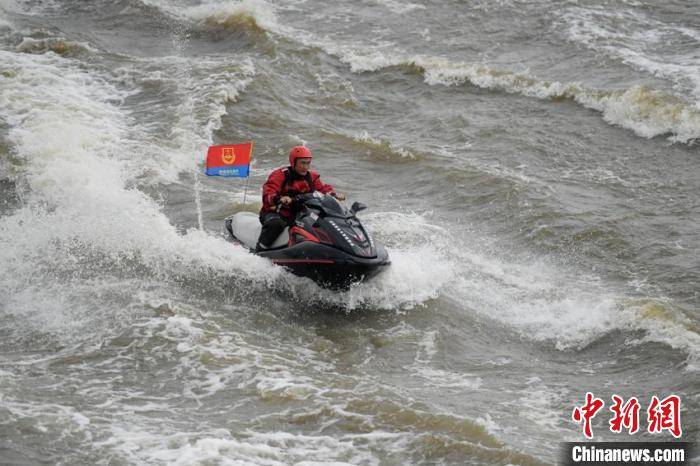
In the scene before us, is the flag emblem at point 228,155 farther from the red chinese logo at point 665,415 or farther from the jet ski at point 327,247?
the red chinese logo at point 665,415

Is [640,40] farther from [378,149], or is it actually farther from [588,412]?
[588,412]

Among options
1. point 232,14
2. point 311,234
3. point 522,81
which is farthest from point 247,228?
point 232,14

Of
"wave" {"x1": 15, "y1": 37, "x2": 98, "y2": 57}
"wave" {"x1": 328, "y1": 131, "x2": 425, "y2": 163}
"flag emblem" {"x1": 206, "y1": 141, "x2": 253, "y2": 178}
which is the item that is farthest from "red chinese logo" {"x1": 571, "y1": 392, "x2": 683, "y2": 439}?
"wave" {"x1": 15, "y1": 37, "x2": 98, "y2": 57}

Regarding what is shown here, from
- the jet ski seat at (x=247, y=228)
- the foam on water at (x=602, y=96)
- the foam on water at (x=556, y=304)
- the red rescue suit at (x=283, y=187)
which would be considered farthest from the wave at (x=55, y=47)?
the foam on water at (x=556, y=304)

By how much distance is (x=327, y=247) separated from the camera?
1009 cm

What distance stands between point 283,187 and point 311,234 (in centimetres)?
93

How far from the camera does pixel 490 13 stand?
2331 centimetres

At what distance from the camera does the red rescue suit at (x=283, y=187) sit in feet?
35.7

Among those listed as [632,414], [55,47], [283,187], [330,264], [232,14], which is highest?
[232,14]

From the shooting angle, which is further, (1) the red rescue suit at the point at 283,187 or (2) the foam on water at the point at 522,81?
(2) the foam on water at the point at 522,81

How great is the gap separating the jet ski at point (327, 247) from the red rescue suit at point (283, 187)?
0.21 meters

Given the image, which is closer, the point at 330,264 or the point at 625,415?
the point at 625,415

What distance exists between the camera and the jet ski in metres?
10.0

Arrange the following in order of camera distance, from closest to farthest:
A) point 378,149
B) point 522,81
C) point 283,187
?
point 283,187 < point 378,149 < point 522,81
